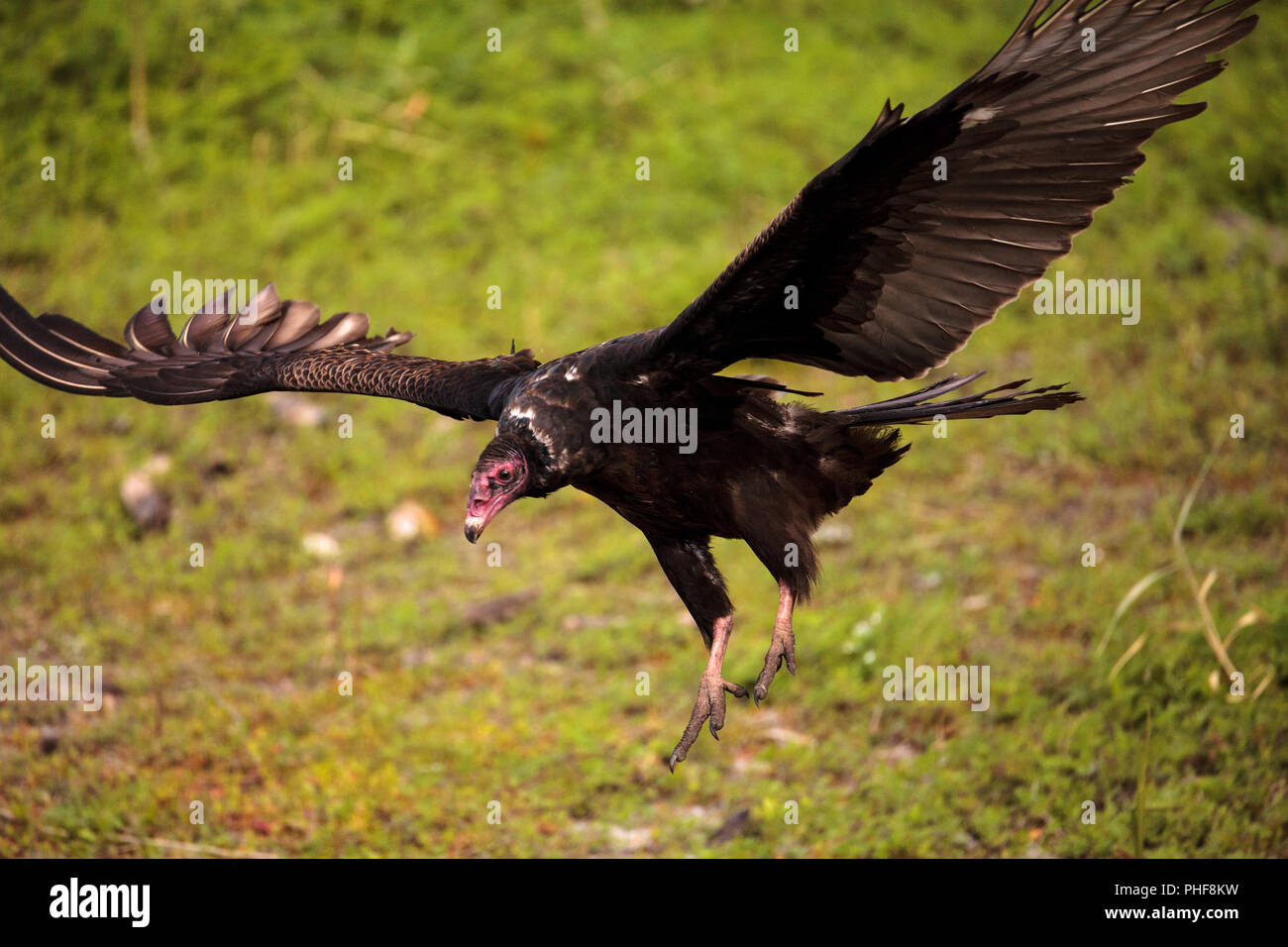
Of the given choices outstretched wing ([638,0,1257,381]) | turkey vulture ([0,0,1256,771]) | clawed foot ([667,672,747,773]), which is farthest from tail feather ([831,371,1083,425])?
clawed foot ([667,672,747,773])

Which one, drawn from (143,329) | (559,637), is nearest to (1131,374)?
(559,637)

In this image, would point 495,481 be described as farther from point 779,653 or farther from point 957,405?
point 957,405

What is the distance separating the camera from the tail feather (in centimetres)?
402

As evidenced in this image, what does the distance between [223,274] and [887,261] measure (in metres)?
7.66

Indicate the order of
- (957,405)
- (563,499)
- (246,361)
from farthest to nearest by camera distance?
(563,499) → (246,361) → (957,405)

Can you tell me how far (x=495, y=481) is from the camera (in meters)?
3.90

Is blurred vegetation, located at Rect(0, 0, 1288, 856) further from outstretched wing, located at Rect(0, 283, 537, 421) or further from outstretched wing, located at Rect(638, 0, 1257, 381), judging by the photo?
outstretched wing, located at Rect(638, 0, 1257, 381)

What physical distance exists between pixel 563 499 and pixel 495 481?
5547 mm

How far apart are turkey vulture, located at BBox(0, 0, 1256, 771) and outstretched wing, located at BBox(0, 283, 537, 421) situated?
0.07ft

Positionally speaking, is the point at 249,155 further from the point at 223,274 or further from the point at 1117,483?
the point at 1117,483

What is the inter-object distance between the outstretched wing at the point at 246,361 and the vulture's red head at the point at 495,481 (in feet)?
1.50

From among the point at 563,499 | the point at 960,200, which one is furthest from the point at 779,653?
the point at 563,499

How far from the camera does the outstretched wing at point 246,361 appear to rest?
4.69 metres

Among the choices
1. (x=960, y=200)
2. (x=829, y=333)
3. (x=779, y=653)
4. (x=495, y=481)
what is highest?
(x=960, y=200)
